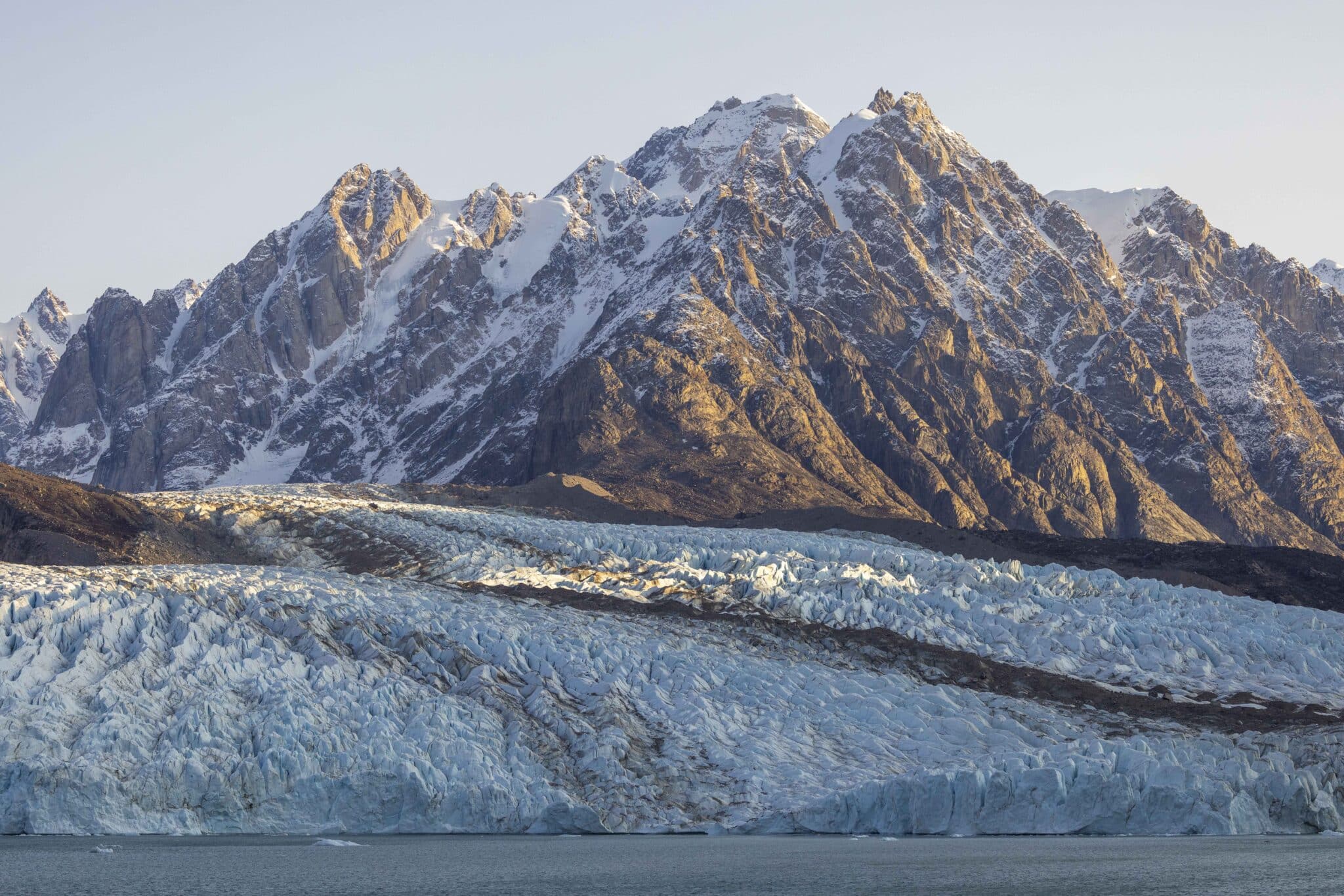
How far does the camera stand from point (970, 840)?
6284 cm

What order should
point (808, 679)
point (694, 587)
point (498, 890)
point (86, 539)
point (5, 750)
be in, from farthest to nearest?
point (86, 539) < point (694, 587) < point (808, 679) < point (5, 750) < point (498, 890)

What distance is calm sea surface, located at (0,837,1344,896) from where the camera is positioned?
4741cm

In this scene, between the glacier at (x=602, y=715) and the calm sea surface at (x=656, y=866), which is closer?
the calm sea surface at (x=656, y=866)

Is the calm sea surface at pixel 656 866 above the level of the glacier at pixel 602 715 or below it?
below

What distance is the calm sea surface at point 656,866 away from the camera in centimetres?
4741

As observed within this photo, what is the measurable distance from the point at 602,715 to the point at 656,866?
15978 mm

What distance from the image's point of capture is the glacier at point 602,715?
59.2 metres

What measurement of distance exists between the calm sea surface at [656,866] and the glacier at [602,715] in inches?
63.3

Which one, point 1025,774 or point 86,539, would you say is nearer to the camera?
point 1025,774

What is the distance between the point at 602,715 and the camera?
68.4 meters

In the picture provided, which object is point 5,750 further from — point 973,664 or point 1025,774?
point 973,664

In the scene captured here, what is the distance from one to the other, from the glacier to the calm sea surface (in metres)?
1.61

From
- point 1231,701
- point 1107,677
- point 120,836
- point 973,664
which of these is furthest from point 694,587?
point 120,836

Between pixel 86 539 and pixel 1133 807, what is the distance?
76666 mm
